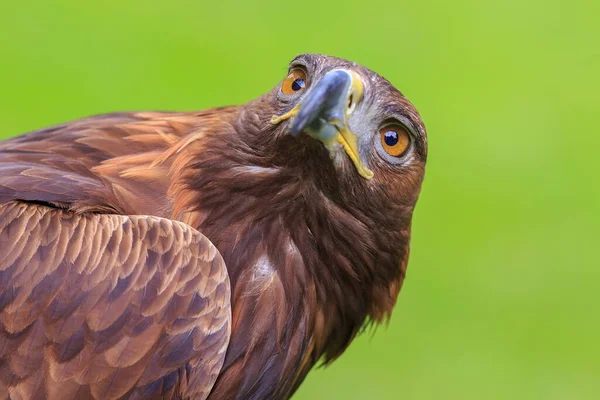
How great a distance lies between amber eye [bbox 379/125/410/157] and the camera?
339 cm

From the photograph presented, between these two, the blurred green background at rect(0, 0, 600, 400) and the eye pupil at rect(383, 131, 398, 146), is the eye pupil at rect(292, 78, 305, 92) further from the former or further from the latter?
the blurred green background at rect(0, 0, 600, 400)

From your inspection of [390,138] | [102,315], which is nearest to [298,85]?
[390,138]

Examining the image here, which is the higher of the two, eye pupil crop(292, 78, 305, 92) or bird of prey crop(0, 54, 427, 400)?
eye pupil crop(292, 78, 305, 92)

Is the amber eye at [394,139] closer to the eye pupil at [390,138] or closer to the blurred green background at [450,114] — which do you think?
the eye pupil at [390,138]

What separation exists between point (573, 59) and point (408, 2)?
1502mm

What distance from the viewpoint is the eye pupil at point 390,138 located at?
339 centimetres

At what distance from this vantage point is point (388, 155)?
3396mm

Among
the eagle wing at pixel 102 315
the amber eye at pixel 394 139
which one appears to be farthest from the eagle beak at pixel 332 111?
the eagle wing at pixel 102 315

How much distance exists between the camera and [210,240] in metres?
3.45

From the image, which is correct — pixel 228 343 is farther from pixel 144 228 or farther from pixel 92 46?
pixel 92 46

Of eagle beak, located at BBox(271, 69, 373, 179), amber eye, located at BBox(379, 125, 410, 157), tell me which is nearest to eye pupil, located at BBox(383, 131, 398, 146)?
amber eye, located at BBox(379, 125, 410, 157)

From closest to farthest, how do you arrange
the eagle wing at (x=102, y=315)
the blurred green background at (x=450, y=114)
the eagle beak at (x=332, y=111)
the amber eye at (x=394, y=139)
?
the eagle beak at (x=332, y=111), the eagle wing at (x=102, y=315), the amber eye at (x=394, y=139), the blurred green background at (x=450, y=114)

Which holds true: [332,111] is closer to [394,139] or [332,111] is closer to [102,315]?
[394,139]

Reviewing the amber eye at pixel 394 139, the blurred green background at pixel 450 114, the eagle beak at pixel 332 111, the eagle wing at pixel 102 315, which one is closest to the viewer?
the eagle beak at pixel 332 111
